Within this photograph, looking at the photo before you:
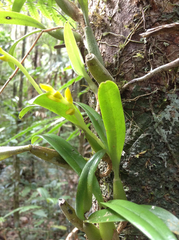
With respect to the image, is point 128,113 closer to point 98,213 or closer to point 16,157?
point 98,213

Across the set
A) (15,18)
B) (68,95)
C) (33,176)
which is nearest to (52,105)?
(68,95)

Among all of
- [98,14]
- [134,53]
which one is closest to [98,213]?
[134,53]

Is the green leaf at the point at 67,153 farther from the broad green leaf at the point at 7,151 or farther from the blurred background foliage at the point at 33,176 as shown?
the blurred background foliage at the point at 33,176

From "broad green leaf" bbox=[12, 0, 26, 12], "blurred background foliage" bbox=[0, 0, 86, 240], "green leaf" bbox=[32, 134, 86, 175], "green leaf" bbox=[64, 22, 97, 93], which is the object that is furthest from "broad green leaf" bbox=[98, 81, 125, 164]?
"blurred background foliage" bbox=[0, 0, 86, 240]

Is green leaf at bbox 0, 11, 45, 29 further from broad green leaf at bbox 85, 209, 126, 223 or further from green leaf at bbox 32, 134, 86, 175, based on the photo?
broad green leaf at bbox 85, 209, 126, 223

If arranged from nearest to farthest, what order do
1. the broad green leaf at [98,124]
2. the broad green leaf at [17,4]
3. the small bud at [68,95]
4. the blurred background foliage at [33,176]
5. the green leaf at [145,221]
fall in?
1. the green leaf at [145,221]
2. the small bud at [68,95]
3. the broad green leaf at [98,124]
4. the broad green leaf at [17,4]
5. the blurred background foliage at [33,176]

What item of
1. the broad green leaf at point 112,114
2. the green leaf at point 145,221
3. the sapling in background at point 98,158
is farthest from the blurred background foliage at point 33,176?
the green leaf at point 145,221
